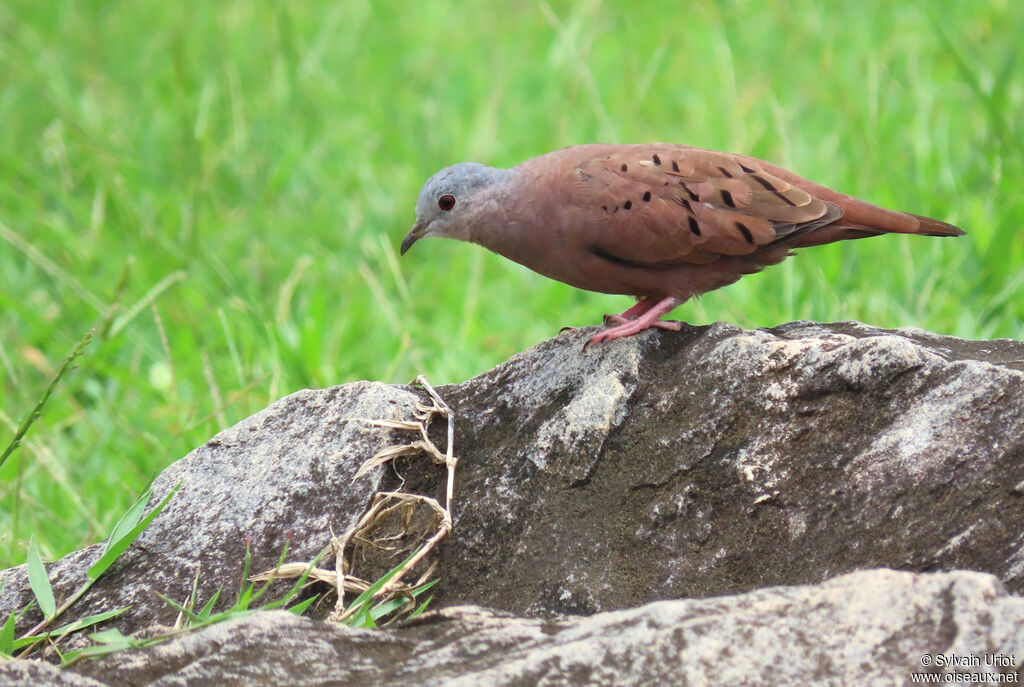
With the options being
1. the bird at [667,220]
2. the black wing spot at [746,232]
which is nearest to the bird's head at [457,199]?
the bird at [667,220]

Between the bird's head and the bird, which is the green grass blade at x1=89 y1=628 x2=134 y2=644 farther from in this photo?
the bird's head

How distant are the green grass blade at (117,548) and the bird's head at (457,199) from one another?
155 cm

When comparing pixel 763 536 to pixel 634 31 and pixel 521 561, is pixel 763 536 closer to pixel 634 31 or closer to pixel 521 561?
pixel 521 561

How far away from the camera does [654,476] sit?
2559mm

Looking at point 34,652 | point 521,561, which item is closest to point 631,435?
point 521,561

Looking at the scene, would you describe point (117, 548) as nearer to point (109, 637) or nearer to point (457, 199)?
point (109, 637)

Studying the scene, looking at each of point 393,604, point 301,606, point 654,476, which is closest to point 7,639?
point 301,606

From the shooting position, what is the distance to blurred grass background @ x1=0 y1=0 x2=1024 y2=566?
484 cm

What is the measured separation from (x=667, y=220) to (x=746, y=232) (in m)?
0.26

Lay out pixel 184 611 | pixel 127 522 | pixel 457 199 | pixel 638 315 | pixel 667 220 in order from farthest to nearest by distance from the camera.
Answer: pixel 457 199, pixel 638 315, pixel 667 220, pixel 127 522, pixel 184 611

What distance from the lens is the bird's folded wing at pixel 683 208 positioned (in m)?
3.37

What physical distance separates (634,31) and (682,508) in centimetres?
659

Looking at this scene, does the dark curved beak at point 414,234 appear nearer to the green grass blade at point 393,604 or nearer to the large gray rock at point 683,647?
the green grass blade at point 393,604

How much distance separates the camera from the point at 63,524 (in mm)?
3895
